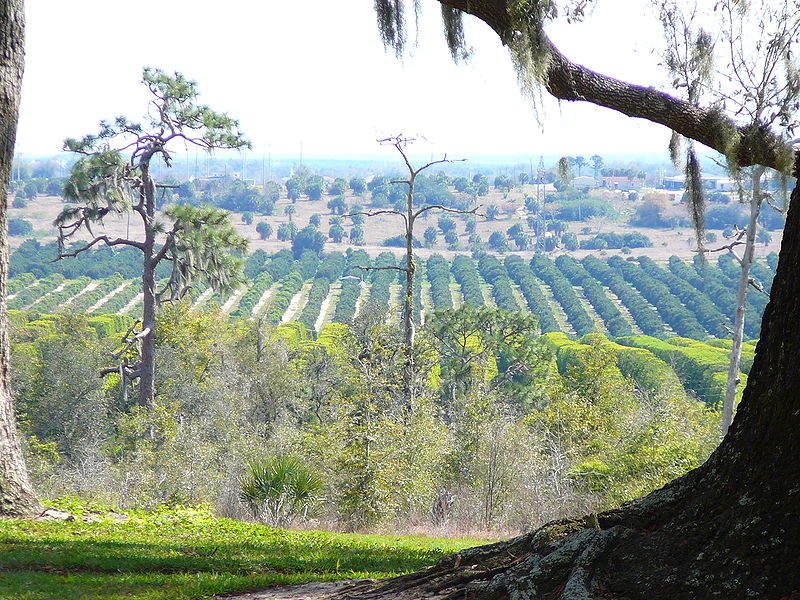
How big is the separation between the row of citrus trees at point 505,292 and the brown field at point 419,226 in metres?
10.5

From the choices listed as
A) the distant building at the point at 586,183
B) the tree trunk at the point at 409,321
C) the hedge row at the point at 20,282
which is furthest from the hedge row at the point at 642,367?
the distant building at the point at 586,183

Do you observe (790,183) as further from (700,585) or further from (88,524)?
(88,524)

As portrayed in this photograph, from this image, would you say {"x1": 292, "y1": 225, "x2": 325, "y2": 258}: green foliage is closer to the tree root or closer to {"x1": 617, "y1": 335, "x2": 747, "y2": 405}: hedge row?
{"x1": 617, "y1": 335, "x2": 747, "y2": 405}: hedge row

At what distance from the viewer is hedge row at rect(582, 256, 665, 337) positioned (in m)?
81.9

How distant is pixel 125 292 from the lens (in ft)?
280

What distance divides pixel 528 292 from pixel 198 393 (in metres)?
70.3

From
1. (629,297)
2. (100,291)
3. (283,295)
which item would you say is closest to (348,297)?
(283,295)

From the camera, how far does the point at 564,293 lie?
92.8 m

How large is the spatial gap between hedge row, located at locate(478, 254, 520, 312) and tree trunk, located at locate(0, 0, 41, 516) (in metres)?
74.9

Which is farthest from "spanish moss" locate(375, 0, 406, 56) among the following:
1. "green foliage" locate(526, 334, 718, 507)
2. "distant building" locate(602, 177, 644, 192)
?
"distant building" locate(602, 177, 644, 192)

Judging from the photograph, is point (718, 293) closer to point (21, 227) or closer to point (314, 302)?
point (314, 302)

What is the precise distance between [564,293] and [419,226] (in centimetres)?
5630

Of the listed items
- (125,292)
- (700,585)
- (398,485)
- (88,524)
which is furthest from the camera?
(125,292)

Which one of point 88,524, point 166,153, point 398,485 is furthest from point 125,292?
point 88,524
